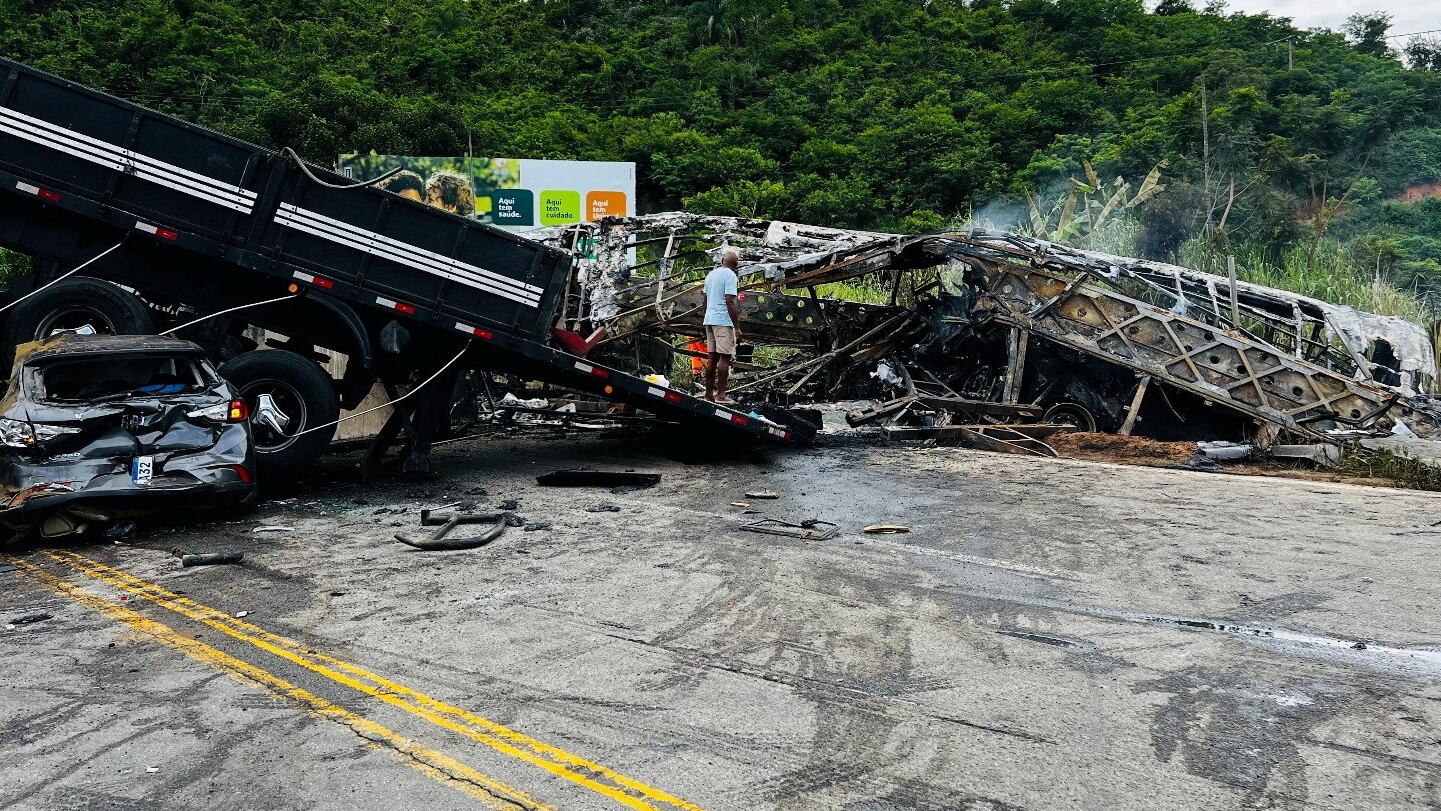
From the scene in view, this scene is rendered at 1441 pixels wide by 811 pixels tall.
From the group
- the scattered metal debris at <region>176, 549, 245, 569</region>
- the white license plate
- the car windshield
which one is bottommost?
the scattered metal debris at <region>176, 549, 245, 569</region>

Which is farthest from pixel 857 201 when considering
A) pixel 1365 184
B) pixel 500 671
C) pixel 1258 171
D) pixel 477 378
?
pixel 500 671

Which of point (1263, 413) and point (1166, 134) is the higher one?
point (1166, 134)

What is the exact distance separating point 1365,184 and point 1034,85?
48.0 feet

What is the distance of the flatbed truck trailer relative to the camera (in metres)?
9.56

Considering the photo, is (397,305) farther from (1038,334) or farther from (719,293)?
(1038,334)

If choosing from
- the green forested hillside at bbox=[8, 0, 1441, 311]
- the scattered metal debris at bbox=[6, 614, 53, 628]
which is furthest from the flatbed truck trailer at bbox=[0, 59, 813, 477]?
the green forested hillside at bbox=[8, 0, 1441, 311]

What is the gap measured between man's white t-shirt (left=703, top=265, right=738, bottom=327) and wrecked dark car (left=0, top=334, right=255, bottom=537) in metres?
5.29

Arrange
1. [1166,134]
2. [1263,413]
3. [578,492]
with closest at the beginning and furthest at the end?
[578,492], [1263,413], [1166,134]

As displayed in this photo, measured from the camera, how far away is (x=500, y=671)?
5.20 meters

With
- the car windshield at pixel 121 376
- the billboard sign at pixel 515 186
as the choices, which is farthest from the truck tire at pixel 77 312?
the billboard sign at pixel 515 186

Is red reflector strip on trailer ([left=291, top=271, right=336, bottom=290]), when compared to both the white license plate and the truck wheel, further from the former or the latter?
the white license plate

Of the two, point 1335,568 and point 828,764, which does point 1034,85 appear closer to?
point 1335,568

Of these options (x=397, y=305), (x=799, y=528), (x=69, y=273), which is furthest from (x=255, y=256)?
(x=799, y=528)

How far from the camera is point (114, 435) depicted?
27.0ft
